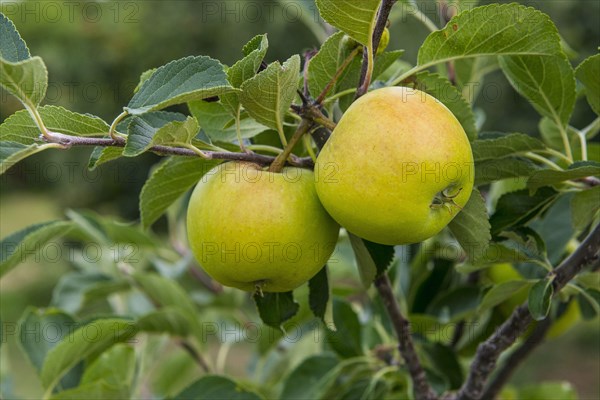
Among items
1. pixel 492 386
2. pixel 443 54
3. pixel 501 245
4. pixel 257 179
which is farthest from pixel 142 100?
pixel 492 386

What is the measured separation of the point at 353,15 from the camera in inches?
21.1

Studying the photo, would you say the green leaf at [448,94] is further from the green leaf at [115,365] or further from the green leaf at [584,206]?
the green leaf at [115,365]

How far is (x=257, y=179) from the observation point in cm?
56

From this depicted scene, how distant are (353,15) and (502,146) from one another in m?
0.21

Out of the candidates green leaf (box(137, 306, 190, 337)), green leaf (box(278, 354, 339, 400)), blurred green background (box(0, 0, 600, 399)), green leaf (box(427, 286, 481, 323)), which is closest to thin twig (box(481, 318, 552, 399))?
green leaf (box(427, 286, 481, 323))

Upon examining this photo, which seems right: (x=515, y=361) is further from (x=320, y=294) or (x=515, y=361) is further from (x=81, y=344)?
(x=81, y=344)

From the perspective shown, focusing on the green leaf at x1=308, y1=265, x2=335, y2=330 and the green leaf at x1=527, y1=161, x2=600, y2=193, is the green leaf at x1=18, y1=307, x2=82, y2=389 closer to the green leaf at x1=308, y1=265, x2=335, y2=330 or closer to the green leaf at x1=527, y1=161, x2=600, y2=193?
the green leaf at x1=308, y1=265, x2=335, y2=330

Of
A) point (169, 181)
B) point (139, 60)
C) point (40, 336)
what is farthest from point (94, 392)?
point (139, 60)

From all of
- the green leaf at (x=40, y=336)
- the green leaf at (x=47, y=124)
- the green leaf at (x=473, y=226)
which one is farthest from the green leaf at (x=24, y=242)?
the green leaf at (x=473, y=226)

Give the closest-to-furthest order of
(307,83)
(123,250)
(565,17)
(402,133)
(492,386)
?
(402,133) < (307,83) < (492,386) < (123,250) < (565,17)

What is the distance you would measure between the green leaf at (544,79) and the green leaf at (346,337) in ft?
1.24

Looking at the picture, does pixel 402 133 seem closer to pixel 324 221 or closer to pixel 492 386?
pixel 324 221

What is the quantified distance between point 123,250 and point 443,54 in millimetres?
760

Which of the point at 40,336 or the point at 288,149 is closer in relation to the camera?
the point at 288,149
